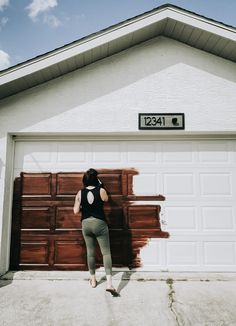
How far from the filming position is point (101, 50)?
5027 millimetres

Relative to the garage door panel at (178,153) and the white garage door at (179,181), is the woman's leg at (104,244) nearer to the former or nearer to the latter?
the white garage door at (179,181)

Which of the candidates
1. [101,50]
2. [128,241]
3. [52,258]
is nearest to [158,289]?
[128,241]

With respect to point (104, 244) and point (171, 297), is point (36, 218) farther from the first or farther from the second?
point (171, 297)

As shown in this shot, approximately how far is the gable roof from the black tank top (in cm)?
238

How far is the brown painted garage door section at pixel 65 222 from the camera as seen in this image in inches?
200

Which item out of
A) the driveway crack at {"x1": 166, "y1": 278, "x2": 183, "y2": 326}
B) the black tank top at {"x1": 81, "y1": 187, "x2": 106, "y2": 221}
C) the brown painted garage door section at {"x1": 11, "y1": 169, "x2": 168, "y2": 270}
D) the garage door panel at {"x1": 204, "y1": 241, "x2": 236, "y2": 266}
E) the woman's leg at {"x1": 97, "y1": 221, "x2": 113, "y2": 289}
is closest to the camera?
the driveway crack at {"x1": 166, "y1": 278, "x2": 183, "y2": 326}

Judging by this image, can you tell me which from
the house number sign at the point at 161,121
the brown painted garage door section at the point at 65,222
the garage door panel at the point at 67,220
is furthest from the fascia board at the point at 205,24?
the garage door panel at the point at 67,220

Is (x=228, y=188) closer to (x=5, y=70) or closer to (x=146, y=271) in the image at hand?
(x=146, y=271)

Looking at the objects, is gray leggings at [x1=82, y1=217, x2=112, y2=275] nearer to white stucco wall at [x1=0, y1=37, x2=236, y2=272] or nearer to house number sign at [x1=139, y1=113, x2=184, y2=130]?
white stucco wall at [x1=0, y1=37, x2=236, y2=272]

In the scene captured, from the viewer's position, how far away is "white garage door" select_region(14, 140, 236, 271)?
5.02m

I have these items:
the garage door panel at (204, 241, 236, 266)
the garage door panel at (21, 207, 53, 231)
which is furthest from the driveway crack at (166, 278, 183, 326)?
the garage door panel at (21, 207, 53, 231)

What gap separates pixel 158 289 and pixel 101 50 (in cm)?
433

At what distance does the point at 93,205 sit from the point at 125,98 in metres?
2.19

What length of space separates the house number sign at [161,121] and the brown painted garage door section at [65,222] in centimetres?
95
